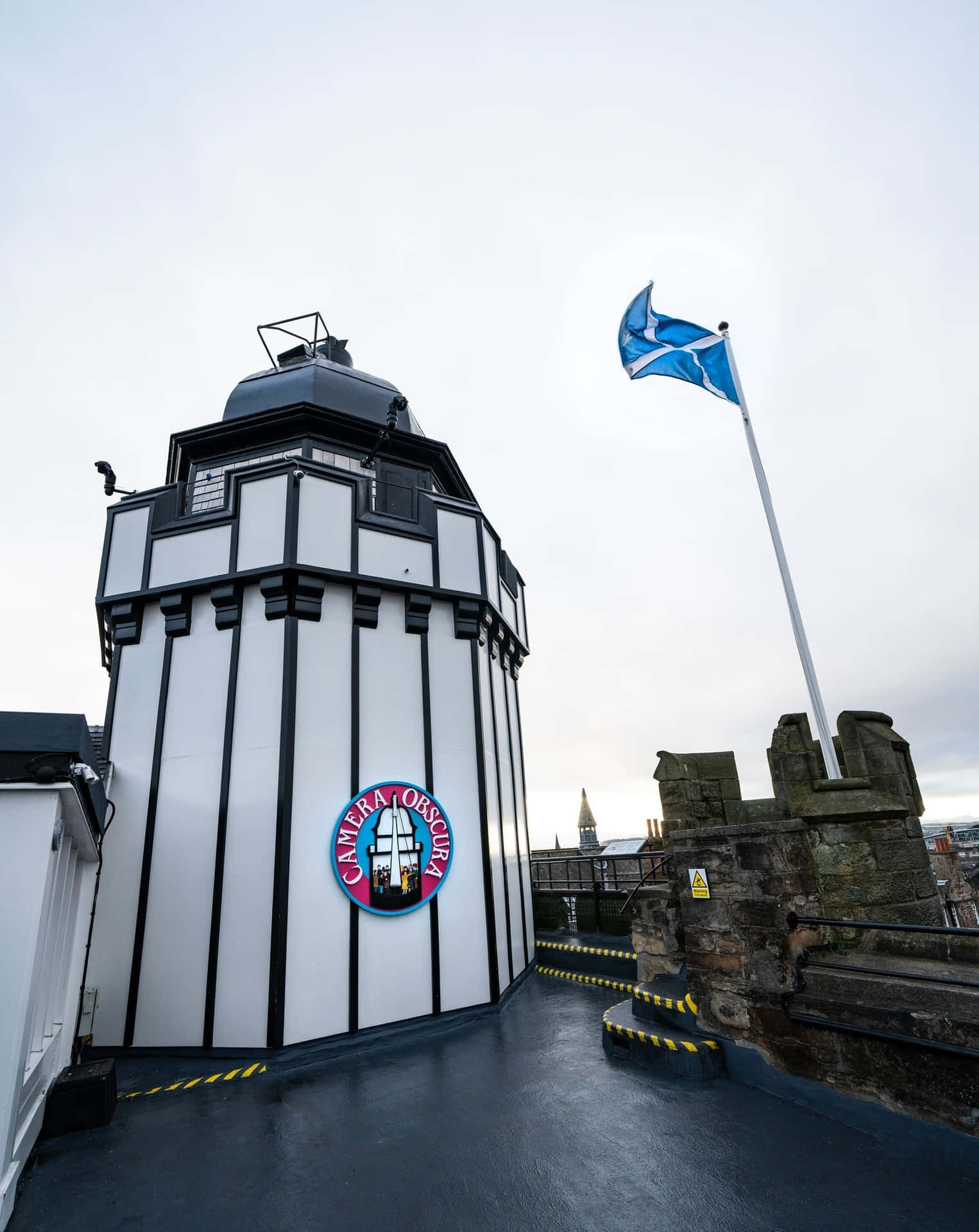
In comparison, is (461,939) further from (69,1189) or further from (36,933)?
(36,933)

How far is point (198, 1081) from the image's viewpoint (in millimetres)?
6410

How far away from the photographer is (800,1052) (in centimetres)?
488

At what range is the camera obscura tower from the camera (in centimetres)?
741

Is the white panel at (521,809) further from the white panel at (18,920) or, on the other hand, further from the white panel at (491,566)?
the white panel at (18,920)

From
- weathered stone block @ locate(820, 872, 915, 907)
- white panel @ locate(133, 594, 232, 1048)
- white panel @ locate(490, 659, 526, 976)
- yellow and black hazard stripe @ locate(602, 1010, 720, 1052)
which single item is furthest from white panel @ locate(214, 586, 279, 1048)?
weathered stone block @ locate(820, 872, 915, 907)

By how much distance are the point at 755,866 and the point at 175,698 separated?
7.75 meters

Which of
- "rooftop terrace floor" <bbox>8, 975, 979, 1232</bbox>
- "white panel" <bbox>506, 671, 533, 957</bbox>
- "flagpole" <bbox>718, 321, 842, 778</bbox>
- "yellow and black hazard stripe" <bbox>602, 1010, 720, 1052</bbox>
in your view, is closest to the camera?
"rooftop terrace floor" <bbox>8, 975, 979, 1232</bbox>

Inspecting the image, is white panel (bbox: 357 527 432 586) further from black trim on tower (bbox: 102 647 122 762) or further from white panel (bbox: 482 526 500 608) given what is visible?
black trim on tower (bbox: 102 647 122 762)

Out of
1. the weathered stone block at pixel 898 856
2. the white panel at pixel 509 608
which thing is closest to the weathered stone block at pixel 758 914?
the weathered stone block at pixel 898 856

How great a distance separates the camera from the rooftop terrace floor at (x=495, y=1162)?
12.0 ft

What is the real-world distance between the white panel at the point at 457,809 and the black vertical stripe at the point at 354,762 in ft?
3.94

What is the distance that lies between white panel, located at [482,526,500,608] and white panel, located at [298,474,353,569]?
255 cm

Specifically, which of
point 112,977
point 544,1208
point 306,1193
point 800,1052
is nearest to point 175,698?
point 112,977

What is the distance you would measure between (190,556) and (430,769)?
4.91m
